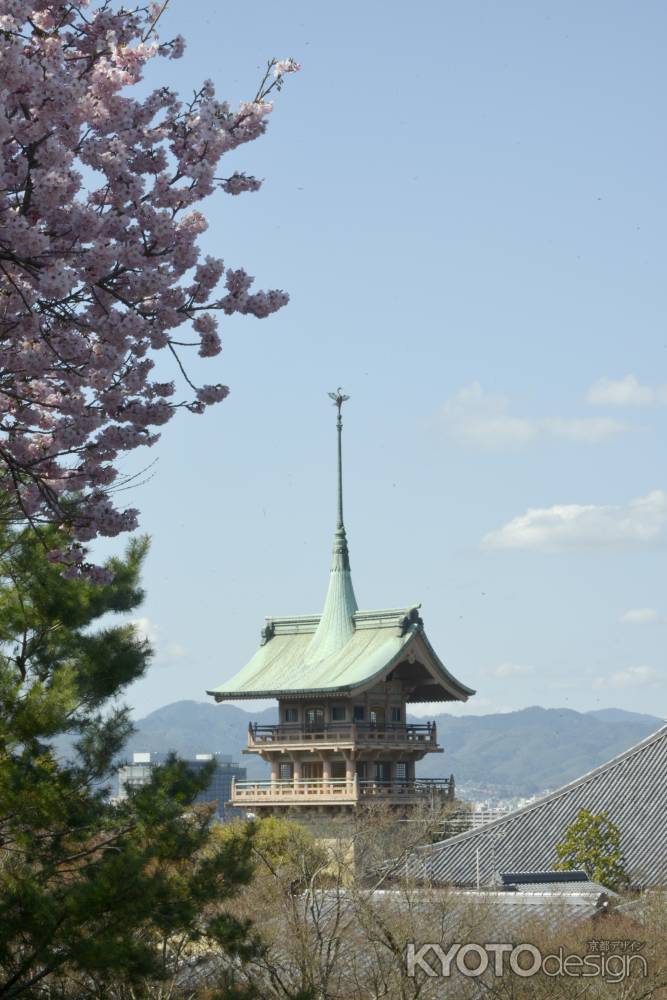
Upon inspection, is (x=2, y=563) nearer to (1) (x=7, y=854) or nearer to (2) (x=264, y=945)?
(1) (x=7, y=854)

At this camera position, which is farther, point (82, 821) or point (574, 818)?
point (574, 818)

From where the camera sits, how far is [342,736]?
43750 mm

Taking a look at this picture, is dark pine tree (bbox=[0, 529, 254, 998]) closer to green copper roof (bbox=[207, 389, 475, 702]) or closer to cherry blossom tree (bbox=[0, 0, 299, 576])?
cherry blossom tree (bbox=[0, 0, 299, 576])

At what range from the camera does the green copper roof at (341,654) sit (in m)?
44.9

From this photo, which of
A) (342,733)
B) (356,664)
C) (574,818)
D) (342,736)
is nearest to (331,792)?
(342,736)

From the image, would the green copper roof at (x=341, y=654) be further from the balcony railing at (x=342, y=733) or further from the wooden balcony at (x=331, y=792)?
the wooden balcony at (x=331, y=792)

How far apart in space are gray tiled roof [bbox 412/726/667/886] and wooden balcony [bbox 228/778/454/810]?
5.38 m

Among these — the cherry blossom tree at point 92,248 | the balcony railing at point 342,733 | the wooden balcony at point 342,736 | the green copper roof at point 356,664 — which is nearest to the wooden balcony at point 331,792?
the wooden balcony at point 342,736

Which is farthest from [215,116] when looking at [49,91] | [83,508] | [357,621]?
[357,621]

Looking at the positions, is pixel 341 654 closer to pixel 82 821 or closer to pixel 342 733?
pixel 342 733

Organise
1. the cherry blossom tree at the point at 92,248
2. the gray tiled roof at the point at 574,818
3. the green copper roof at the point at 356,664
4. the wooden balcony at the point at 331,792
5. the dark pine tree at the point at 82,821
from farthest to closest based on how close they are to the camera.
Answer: the green copper roof at the point at 356,664
the wooden balcony at the point at 331,792
the gray tiled roof at the point at 574,818
the dark pine tree at the point at 82,821
the cherry blossom tree at the point at 92,248

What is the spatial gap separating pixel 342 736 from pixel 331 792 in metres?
1.84

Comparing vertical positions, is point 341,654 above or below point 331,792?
above

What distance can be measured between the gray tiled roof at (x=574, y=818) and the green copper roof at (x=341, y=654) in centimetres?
749
